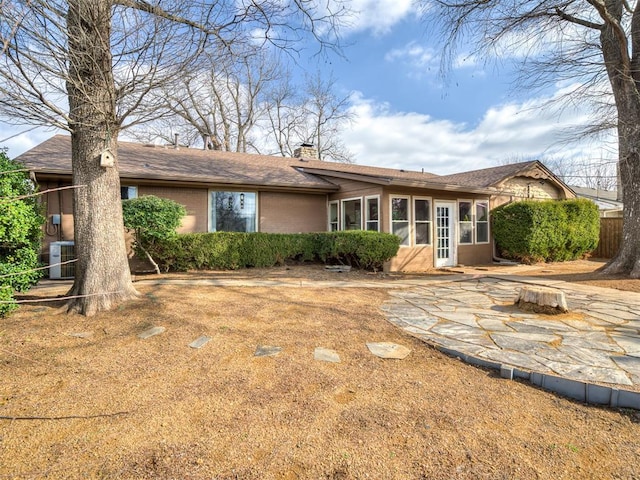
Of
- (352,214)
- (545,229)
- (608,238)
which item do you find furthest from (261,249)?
(608,238)

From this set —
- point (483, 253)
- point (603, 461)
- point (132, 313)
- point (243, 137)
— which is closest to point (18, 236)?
point (132, 313)

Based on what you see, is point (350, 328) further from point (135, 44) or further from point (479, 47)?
point (479, 47)

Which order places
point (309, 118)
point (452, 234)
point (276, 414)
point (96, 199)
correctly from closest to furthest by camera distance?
point (276, 414)
point (96, 199)
point (452, 234)
point (309, 118)

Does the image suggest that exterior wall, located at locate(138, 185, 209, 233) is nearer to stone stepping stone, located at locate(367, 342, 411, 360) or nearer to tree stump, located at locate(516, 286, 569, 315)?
stone stepping stone, located at locate(367, 342, 411, 360)

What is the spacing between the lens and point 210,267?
28.5 ft

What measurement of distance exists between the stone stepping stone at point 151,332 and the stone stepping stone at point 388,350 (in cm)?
237

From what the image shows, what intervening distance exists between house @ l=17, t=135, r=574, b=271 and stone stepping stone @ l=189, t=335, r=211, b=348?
6298 mm

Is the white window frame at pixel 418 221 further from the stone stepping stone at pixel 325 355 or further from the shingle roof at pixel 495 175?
Answer: the stone stepping stone at pixel 325 355

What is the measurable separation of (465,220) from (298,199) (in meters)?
5.54

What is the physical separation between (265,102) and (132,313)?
22066mm

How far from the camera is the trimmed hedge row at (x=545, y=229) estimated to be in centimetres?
1092

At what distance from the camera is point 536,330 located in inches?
158

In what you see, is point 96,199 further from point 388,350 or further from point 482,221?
point 482,221

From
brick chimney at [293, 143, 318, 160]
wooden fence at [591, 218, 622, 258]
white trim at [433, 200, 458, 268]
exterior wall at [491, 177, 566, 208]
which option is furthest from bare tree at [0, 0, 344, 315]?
wooden fence at [591, 218, 622, 258]
